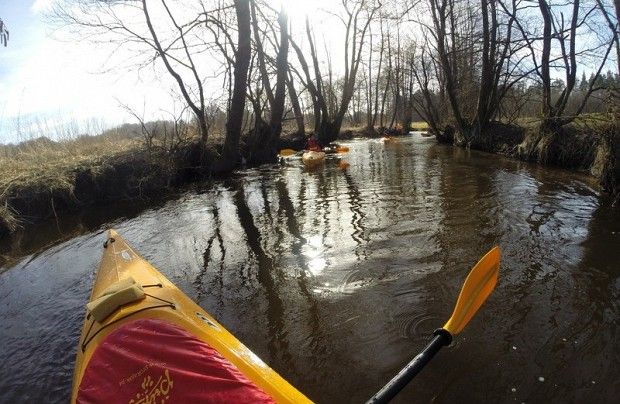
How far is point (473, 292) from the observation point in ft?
8.68

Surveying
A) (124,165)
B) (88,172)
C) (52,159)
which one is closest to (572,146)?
(124,165)

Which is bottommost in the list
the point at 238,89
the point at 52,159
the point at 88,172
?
the point at 88,172

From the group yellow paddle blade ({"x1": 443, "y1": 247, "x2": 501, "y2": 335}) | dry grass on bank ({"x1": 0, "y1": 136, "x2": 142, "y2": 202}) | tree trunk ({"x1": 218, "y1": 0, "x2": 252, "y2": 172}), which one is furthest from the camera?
tree trunk ({"x1": 218, "y1": 0, "x2": 252, "y2": 172})

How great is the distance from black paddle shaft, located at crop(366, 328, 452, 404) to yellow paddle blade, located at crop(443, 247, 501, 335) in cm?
10

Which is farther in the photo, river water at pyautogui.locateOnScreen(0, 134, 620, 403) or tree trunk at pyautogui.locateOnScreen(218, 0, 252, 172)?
tree trunk at pyautogui.locateOnScreen(218, 0, 252, 172)

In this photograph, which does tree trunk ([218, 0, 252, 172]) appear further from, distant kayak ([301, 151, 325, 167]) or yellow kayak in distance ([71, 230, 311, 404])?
yellow kayak in distance ([71, 230, 311, 404])

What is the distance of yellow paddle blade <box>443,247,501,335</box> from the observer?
7.79 ft

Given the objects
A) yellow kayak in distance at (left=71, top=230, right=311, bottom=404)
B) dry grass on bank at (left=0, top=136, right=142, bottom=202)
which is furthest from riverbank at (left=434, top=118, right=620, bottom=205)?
dry grass on bank at (left=0, top=136, right=142, bottom=202)

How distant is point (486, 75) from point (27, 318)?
48.2 ft

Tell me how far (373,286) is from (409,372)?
1973 mm

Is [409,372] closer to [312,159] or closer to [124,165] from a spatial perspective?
[124,165]

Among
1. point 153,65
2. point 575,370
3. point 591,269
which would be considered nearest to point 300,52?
point 153,65

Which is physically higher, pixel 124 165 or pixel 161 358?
pixel 124 165

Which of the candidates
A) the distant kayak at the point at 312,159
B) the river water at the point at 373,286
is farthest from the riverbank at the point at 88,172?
the distant kayak at the point at 312,159
